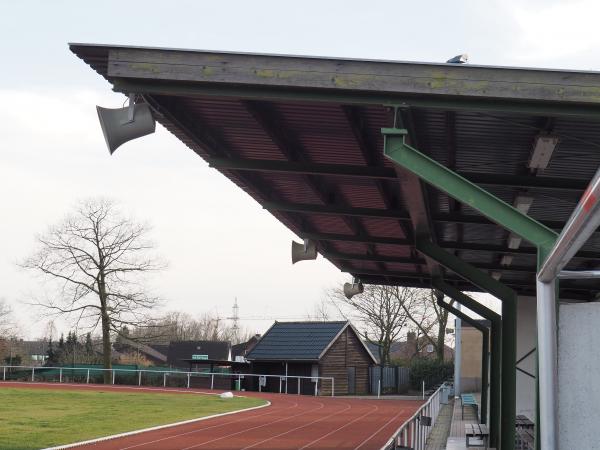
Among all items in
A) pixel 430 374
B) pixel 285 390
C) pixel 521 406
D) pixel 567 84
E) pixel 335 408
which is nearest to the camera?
pixel 567 84

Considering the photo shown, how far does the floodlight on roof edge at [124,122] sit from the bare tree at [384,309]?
152ft

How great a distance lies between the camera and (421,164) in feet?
24.3

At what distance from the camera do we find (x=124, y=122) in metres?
8.04

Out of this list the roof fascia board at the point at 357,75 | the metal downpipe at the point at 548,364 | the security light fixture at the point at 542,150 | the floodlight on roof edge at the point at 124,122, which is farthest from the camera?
the security light fixture at the point at 542,150

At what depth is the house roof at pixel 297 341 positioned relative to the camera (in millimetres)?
46406

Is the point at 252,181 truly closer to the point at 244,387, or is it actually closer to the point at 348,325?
the point at 244,387

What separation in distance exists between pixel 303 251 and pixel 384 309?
3948cm

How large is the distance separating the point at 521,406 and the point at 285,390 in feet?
84.1

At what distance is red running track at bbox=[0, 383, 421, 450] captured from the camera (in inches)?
719

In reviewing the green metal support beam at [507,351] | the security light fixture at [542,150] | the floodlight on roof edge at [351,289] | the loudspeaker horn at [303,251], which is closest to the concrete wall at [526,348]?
the floodlight on roof edge at [351,289]

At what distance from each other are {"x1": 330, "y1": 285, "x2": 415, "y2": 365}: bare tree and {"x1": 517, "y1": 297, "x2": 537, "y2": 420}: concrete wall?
33569mm

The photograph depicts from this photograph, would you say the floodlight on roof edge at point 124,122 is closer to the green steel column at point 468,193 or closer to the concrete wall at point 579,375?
the green steel column at point 468,193

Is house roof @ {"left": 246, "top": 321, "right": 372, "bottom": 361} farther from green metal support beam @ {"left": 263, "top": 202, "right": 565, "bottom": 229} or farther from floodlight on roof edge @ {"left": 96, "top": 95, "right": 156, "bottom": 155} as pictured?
floodlight on roof edge @ {"left": 96, "top": 95, "right": 156, "bottom": 155}

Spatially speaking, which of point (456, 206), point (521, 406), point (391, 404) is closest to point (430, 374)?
point (391, 404)
